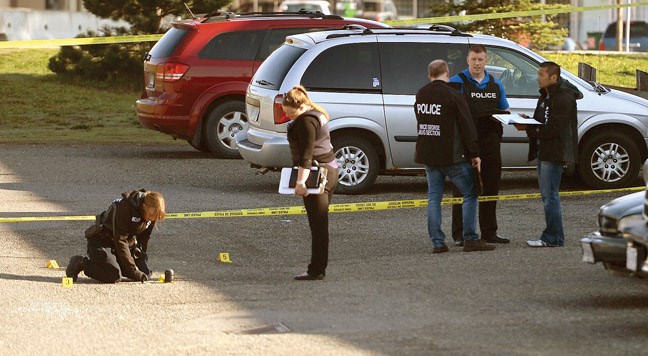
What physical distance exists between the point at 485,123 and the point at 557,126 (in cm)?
66

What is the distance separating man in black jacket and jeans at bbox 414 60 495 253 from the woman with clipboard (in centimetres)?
125

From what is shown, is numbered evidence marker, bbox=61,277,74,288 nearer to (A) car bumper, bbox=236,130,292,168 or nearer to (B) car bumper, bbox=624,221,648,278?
(B) car bumper, bbox=624,221,648,278

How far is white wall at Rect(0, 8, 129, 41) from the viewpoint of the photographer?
3950cm

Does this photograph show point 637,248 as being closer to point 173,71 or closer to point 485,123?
point 485,123

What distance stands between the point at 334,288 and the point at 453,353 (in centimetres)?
237

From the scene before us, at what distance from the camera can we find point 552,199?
12023 mm

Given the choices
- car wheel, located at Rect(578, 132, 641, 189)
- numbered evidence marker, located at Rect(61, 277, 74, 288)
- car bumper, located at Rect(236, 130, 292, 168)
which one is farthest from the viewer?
car wheel, located at Rect(578, 132, 641, 189)

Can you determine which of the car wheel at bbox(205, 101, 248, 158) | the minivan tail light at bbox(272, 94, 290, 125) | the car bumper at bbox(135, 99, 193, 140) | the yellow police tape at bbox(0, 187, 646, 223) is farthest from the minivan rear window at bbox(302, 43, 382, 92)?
the car bumper at bbox(135, 99, 193, 140)

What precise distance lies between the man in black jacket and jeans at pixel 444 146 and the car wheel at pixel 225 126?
7.26m

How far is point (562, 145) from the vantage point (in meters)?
11.9

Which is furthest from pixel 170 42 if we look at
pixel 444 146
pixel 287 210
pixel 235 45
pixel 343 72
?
pixel 444 146

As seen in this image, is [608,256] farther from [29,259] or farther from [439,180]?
[29,259]

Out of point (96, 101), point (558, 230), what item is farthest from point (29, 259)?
point (96, 101)

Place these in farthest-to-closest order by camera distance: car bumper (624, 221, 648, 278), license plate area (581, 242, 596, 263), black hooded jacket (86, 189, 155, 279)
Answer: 1. black hooded jacket (86, 189, 155, 279)
2. license plate area (581, 242, 596, 263)
3. car bumper (624, 221, 648, 278)
